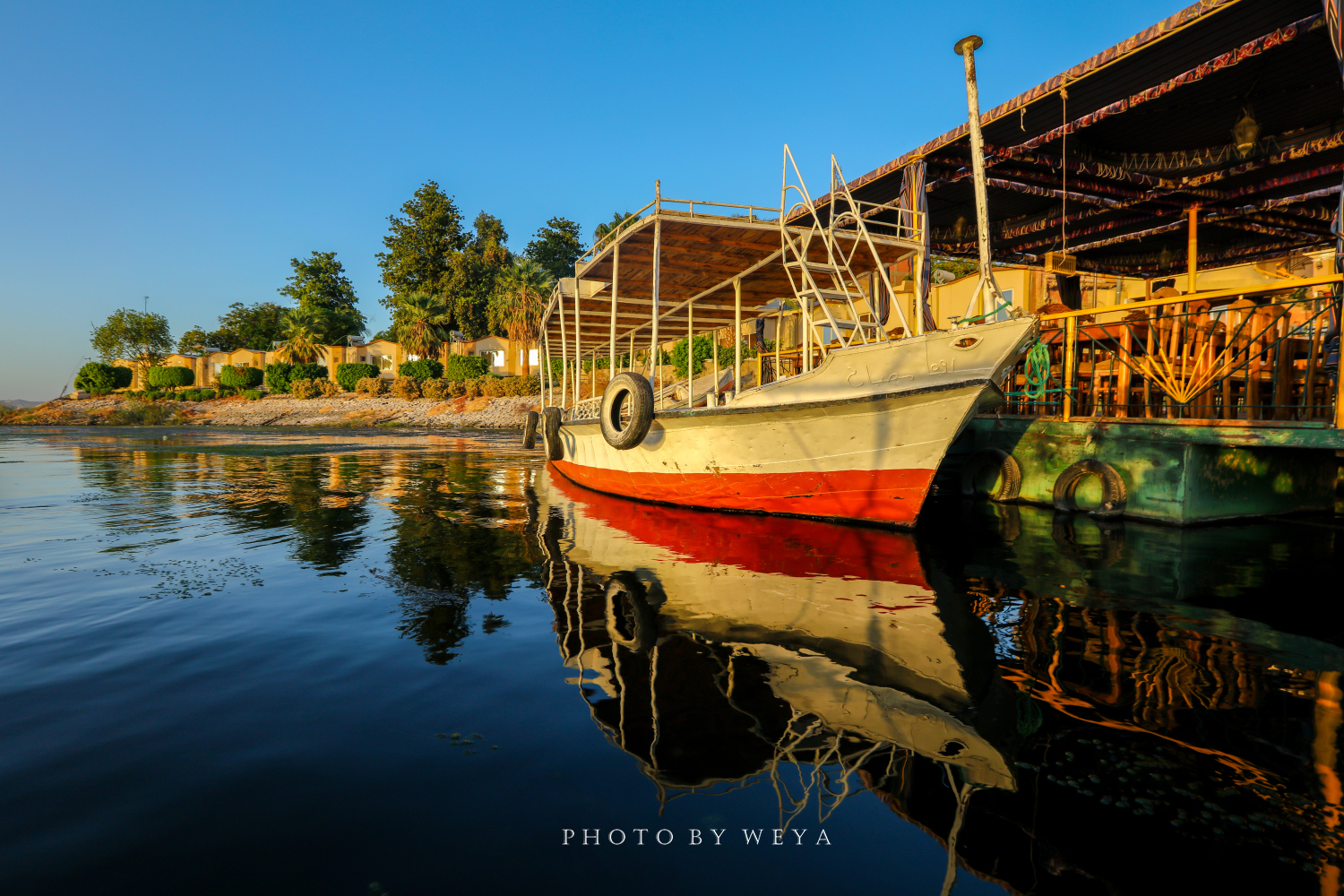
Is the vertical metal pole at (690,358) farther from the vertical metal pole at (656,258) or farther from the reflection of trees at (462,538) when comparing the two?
the reflection of trees at (462,538)

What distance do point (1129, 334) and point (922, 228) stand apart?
320 centimetres

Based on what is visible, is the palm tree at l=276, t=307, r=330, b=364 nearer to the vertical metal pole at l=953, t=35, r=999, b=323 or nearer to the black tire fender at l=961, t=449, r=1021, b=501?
the black tire fender at l=961, t=449, r=1021, b=501

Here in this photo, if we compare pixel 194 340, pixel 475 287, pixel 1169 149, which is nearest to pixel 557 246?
pixel 475 287

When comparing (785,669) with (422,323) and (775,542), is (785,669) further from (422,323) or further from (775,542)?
(422,323)

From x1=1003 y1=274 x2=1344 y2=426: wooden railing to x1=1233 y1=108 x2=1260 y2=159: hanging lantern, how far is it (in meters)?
2.51

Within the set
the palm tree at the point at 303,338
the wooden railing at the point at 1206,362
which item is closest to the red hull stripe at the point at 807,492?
the wooden railing at the point at 1206,362

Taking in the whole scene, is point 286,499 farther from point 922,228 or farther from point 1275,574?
point 1275,574

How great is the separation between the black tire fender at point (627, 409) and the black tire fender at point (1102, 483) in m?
5.65

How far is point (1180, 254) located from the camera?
623 inches

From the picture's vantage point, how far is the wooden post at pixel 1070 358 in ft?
27.9

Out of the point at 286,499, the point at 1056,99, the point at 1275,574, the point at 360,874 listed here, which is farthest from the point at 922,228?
the point at 286,499

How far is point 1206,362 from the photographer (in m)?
8.19

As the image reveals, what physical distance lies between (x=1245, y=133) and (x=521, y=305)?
43.7m

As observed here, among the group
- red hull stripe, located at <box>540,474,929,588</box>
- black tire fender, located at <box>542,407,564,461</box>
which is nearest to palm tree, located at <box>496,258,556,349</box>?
black tire fender, located at <box>542,407,564,461</box>
